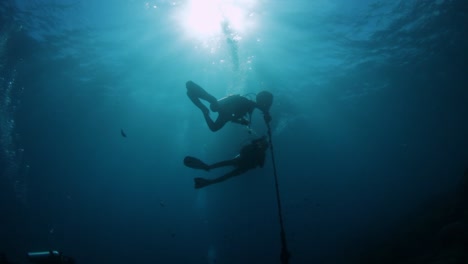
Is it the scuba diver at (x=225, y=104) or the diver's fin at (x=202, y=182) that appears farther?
the diver's fin at (x=202, y=182)

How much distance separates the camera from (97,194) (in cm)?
7644

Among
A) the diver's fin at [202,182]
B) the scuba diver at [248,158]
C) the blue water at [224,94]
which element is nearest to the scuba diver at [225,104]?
the scuba diver at [248,158]

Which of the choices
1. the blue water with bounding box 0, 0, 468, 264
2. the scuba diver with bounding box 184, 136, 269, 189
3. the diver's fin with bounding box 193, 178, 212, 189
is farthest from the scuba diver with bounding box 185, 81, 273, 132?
the blue water with bounding box 0, 0, 468, 264

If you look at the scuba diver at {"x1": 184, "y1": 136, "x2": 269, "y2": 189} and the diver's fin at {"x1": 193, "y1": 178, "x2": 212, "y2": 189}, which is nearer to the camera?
the scuba diver at {"x1": 184, "y1": 136, "x2": 269, "y2": 189}

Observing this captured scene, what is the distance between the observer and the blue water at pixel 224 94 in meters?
16.8

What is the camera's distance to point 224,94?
998 inches

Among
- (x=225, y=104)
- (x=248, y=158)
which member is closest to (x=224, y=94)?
(x=225, y=104)

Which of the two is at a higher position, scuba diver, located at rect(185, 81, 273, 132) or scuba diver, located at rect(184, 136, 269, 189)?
scuba diver, located at rect(185, 81, 273, 132)

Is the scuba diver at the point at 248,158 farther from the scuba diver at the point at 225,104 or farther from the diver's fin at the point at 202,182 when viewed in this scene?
the scuba diver at the point at 225,104

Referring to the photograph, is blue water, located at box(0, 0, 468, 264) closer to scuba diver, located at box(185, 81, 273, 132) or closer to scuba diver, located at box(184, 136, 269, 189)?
scuba diver, located at box(185, 81, 273, 132)

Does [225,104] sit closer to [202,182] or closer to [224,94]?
[202,182]

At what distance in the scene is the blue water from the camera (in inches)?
663

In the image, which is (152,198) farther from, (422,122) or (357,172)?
(422,122)

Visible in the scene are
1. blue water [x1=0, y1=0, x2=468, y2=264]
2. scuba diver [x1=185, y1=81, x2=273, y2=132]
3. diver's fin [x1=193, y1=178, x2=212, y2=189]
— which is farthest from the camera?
blue water [x1=0, y1=0, x2=468, y2=264]
